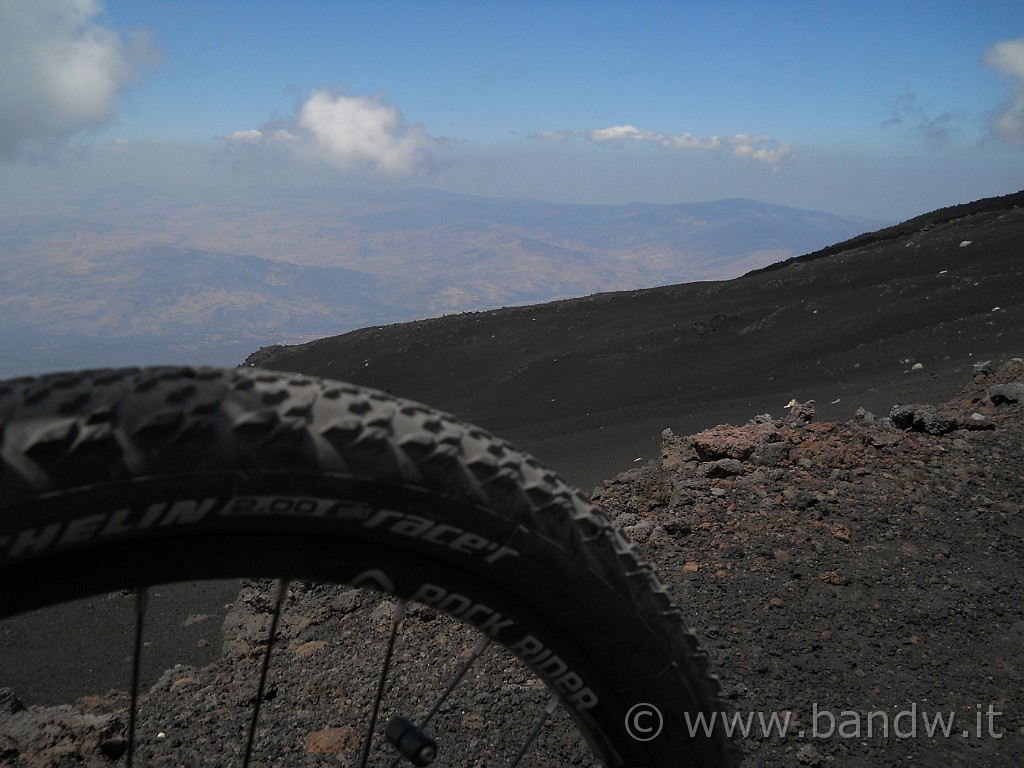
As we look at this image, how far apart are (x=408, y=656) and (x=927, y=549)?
94.1 inches

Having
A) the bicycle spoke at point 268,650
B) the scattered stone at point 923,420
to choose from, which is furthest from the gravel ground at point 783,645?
the bicycle spoke at point 268,650

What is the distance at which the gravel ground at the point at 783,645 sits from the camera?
237cm

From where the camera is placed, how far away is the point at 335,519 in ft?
3.53

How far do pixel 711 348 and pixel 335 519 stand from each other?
1609 cm

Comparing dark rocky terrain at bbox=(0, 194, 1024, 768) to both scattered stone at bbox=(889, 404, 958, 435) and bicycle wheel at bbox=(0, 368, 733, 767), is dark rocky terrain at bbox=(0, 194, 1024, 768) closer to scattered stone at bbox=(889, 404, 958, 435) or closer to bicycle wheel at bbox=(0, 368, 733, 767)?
scattered stone at bbox=(889, 404, 958, 435)

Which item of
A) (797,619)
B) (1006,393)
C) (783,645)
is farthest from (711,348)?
(783,645)

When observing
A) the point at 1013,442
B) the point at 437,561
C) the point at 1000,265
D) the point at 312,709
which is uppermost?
the point at 1000,265

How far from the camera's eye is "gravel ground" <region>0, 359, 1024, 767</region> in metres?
2.37

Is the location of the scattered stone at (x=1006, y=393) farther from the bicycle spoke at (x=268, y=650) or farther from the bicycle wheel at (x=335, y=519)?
the bicycle spoke at (x=268, y=650)

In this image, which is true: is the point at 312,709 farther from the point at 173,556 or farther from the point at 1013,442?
the point at 1013,442

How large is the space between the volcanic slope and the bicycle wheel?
8913 millimetres

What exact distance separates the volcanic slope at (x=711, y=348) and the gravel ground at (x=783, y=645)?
5.60 metres

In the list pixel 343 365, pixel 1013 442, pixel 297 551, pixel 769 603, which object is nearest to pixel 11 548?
pixel 297 551

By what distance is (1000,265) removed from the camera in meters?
15.8
